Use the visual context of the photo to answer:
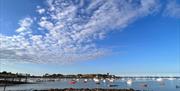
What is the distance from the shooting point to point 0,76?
158 m
